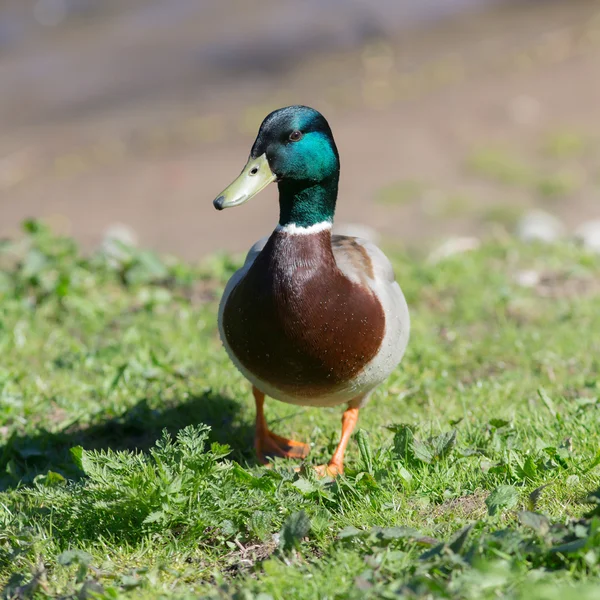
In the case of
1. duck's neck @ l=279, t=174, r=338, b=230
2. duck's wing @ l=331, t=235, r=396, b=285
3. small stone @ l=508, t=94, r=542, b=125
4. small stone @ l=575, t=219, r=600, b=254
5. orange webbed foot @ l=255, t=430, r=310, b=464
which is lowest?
orange webbed foot @ l=255, t=430, r=310, b=464

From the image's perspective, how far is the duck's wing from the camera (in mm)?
3236

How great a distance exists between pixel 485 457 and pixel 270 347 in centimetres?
79

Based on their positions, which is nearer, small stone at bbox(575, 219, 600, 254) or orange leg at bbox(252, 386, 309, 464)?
orange leg at bbox(252, 386, 309, 464)

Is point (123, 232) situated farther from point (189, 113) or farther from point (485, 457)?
point (485, 457)

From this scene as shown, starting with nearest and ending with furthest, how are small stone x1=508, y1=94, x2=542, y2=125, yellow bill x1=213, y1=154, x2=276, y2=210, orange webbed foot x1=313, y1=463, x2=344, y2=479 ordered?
yellow bill x1=213, y1=154, x2=276, y2=210, orange webbed foot x1=313, y1=463, x2=344, y2=479, small stone x1=508, y1=94, x2=542, y2=125

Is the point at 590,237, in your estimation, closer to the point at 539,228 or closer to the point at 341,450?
the point at 539,228

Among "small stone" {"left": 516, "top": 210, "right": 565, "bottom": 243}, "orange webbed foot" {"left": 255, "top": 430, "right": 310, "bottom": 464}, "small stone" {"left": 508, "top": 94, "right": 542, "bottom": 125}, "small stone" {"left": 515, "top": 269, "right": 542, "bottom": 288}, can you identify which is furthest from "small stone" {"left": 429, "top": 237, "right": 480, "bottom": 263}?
"small stone" {"left": 508, "top": 94, "right": 542, "bottom": 125}

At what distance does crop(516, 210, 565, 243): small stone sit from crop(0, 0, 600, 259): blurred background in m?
0.23

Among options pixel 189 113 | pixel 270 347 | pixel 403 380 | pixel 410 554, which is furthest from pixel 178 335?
pixel 189 113

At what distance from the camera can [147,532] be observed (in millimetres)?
2674

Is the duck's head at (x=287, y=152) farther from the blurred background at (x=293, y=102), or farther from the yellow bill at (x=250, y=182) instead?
the blurred background at (x=293, y=102)

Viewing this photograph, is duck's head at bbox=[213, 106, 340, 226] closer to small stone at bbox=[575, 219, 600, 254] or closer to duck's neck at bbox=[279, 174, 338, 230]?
duck's neck at bbox=[279, 174, 338, 230]

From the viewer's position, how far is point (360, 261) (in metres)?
3.37

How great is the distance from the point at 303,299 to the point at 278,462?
2.09 ft
